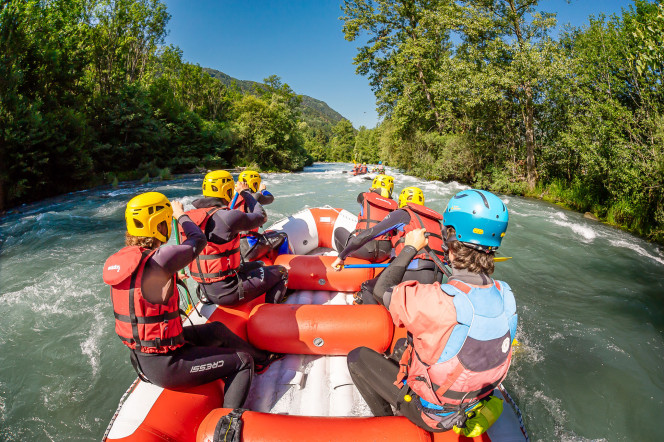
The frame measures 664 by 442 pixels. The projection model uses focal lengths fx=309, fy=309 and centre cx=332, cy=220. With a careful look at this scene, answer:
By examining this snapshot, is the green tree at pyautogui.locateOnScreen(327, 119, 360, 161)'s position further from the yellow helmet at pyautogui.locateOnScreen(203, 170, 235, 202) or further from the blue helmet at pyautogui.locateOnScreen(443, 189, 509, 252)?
the blue helmet at pyautogui.locateOnScreen(443, 189, 509, 252)

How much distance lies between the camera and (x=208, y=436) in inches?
67.8

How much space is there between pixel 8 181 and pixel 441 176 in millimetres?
18922

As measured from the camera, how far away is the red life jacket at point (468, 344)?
1.39 meters

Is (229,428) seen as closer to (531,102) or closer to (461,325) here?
(461,325)

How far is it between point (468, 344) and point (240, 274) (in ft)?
7.88

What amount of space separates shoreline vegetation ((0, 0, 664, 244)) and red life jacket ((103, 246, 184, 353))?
33.4ft

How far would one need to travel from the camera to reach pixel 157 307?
1884mm

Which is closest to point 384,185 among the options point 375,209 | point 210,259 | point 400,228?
point 375,209

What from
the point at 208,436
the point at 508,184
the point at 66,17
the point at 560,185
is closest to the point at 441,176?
the point at 508,184

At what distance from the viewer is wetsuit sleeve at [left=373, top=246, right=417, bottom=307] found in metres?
2.23

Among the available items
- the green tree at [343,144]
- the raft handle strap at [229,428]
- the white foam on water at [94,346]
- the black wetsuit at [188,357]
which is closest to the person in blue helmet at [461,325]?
the raft handle strap at [229,428]

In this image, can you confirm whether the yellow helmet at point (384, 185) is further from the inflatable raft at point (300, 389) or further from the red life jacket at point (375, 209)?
the inflatable raft at point (300, 389)

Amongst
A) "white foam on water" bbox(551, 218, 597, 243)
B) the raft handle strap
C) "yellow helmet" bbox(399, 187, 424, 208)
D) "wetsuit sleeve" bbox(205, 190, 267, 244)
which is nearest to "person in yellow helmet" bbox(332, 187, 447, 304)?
"yellow helmet" bbox(399, 187, 424, 208)

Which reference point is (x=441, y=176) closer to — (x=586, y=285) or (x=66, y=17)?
(x=586, y=285)
